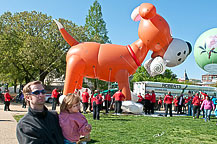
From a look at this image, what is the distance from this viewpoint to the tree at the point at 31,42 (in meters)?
24.4

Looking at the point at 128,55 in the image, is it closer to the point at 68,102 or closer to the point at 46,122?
the point at 68,102

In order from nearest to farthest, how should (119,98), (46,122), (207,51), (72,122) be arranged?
(46,122) → (72,122) → (207,51) → (119,98)

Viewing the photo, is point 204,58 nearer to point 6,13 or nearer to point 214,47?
point 214,47

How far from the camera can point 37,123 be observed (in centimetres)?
213

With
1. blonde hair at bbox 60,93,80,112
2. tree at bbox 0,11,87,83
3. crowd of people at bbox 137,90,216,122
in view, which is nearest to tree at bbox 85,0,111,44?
tree at bbox 0,11,87,83

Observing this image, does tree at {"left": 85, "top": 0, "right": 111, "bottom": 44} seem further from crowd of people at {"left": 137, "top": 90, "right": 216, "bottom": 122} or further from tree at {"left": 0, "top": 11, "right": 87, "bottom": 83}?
crowd of people at {"left": 137, "top": 90, "right": 216, "bottom": 122}

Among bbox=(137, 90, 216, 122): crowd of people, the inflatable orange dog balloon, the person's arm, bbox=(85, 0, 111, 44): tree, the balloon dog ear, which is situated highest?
bbox=(85, 0, 111, 44): tree

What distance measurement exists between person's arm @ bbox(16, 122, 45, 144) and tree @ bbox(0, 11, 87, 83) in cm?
2125

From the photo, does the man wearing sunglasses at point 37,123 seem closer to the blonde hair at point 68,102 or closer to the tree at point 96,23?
the blonde hair at point 68,102

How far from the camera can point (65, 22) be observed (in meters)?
27.8

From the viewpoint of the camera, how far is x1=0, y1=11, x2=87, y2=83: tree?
80.1 ft

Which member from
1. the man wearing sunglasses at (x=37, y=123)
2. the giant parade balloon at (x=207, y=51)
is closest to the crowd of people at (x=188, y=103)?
the giant parade balloon at (x=207, y=51)

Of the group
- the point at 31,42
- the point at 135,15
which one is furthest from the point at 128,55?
the point at 31,42

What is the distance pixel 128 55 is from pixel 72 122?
34.0ft
